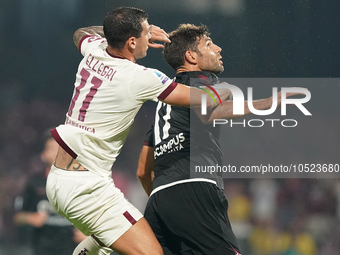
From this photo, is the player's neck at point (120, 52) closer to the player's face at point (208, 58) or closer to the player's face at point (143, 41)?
the player's face at point (143, 41)

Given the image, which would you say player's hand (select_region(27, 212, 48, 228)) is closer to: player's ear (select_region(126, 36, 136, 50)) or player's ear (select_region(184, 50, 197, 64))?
player's ear (select_region(184, 50, 197, 64))

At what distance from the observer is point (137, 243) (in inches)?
87.0

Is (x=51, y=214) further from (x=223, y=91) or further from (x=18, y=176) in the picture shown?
(x=223, y=91)

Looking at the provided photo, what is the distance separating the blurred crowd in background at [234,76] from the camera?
569cm

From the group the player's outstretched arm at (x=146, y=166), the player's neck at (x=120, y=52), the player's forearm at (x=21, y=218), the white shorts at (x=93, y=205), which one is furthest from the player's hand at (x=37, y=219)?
the player's neck at (x=120, y=52)

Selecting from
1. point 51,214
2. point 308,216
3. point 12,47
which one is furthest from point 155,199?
point 12,47

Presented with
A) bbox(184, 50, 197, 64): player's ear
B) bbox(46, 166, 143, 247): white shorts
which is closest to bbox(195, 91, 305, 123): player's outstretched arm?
bbox(184, 50, 197, 64): player's ear

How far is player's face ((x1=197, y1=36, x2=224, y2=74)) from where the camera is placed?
2.95 metres

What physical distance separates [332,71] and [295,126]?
939 mm

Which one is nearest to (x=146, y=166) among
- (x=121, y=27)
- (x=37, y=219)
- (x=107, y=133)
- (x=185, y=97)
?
(x=107, y=133)

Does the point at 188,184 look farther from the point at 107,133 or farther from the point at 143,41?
the point at 143,41

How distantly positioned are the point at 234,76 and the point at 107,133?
11.9ft

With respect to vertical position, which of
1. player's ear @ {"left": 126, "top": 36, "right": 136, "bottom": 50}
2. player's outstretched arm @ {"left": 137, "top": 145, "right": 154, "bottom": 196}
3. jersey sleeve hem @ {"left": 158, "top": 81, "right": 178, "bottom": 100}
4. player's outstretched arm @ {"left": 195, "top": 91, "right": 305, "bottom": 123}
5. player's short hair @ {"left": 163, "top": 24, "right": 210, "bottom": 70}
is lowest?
player's outstretched arm @ {"left": 137, "top": 145, "right": 154, "bottom": 196}

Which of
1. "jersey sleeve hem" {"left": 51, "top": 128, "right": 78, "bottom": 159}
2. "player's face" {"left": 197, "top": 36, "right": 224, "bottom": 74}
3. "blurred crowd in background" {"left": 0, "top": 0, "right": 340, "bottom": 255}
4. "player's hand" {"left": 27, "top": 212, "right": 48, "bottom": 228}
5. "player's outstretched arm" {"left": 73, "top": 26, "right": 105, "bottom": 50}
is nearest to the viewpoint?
"jersey sleeve hem" {"left": 51, "top": 128, "right": 78, "bottom": 159}
